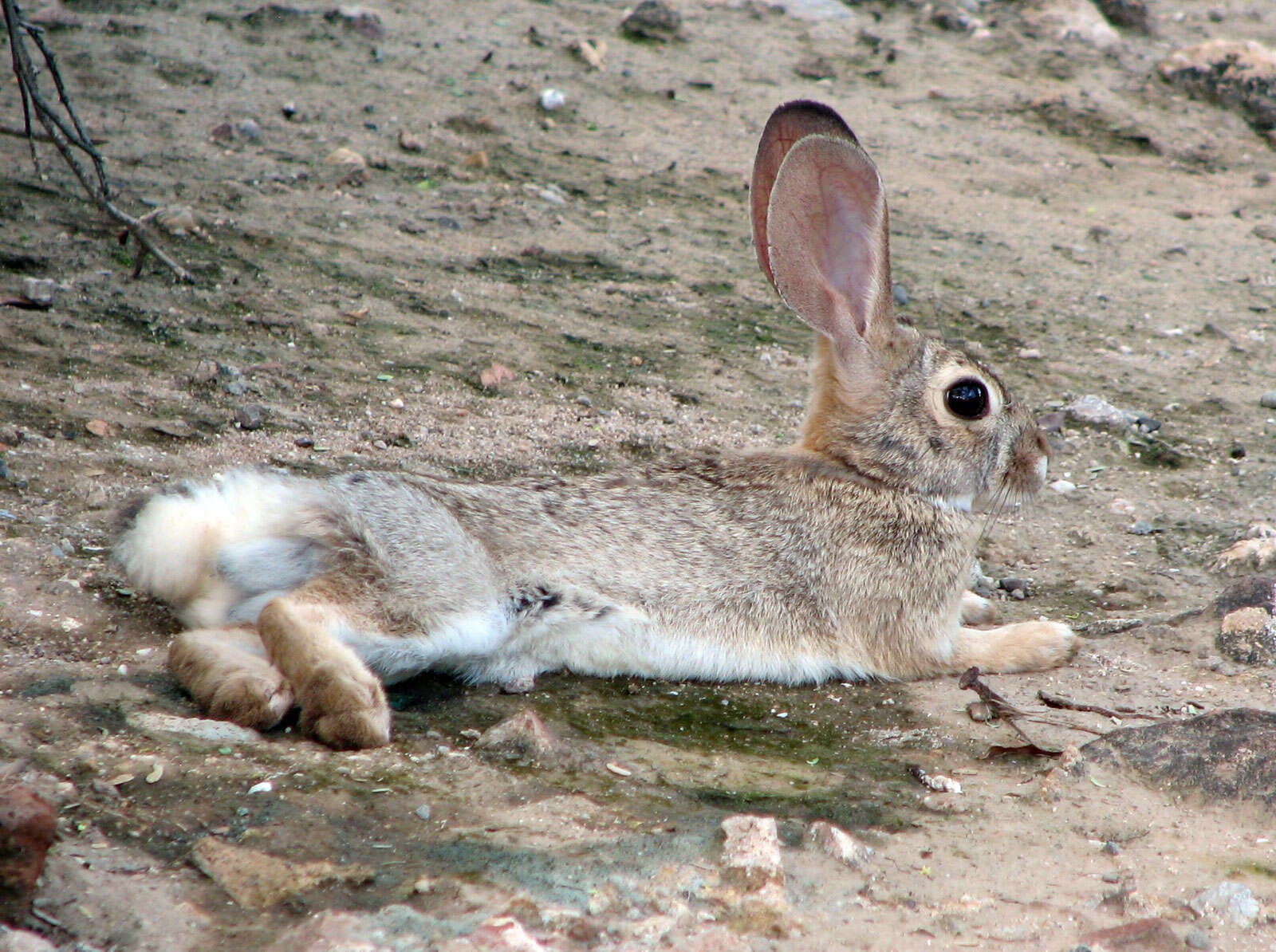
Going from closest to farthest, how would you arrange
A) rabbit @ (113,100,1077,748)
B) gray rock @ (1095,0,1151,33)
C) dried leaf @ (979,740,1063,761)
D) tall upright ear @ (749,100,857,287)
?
dried leaf @ (979,740,1063,761), rabbit @ (113,100,1077,748), tall upright ear @ (749,100,857,287), gray rock @ (1095,0,1151,33)

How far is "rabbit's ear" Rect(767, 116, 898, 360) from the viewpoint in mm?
Result: 3906

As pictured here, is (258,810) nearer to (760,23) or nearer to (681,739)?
(681,739)

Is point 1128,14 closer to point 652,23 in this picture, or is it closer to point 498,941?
point 652,23

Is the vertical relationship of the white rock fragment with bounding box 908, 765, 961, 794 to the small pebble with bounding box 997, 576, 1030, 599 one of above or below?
above

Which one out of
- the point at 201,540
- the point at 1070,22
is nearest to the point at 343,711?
the point at 201,540

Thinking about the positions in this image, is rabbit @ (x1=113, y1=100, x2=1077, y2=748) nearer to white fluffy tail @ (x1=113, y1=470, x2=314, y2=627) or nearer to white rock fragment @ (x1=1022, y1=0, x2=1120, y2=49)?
white fluffy tail @ (x1=113, y1=470, x2=314, y2=627)

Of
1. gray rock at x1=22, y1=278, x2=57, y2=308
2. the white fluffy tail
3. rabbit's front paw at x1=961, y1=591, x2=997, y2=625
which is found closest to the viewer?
the white fluffy tail

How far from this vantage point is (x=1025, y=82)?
→ 977 centimetres

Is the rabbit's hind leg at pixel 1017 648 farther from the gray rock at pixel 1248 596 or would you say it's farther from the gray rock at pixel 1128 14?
the gray rock at pixel 1128 14

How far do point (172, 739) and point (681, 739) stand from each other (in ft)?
4.13

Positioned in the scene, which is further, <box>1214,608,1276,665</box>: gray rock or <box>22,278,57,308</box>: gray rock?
<box>22,278,57,308</box>: gray rock

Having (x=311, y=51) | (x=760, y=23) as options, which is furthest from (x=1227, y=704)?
(x=760, y=23)

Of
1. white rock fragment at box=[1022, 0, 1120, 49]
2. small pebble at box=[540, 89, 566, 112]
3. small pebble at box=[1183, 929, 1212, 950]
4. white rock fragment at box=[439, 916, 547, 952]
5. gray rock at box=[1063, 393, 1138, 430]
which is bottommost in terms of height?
gray rock at box=[1063, 393, 1138, 430]

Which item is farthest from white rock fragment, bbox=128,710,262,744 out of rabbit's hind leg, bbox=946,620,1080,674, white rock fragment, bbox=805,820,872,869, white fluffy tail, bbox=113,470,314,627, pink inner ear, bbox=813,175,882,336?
pink inner ear, bbox=813,175,882,336
